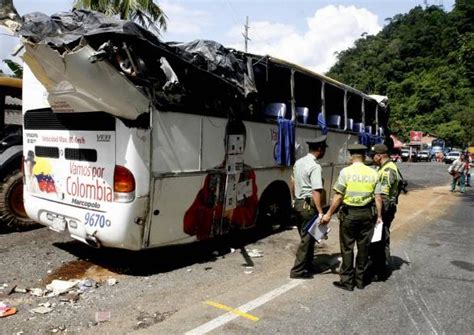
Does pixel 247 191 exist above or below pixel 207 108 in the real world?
below

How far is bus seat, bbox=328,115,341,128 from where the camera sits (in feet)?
27.3

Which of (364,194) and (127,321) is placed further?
(364,194)

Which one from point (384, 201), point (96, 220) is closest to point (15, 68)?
point (96, 220)

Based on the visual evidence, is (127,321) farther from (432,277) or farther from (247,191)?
(432,277)

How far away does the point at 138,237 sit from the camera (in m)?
4.60

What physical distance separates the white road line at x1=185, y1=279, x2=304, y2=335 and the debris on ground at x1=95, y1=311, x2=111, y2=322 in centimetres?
80

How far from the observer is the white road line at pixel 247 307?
142 inches

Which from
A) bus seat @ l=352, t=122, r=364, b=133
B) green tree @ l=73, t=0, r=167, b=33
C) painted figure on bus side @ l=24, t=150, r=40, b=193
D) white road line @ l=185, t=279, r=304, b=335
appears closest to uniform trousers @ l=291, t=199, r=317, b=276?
white road line @ l=185, t=279, r=304, b=335

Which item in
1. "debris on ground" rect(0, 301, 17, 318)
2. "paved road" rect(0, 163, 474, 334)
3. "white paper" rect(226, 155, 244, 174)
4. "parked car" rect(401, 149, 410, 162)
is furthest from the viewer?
"parked car" rect(401, 149, 410, 162)

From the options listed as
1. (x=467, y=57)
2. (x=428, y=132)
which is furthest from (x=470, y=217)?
(x=428, y=132)

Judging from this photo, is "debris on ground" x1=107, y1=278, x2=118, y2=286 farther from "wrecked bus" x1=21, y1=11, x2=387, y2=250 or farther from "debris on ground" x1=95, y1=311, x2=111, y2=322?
"debris on ground" x1=95, y1=311, x2=111, y2=322

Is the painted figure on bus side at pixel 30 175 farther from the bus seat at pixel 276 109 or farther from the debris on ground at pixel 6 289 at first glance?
the bus seat at pixel 276 109

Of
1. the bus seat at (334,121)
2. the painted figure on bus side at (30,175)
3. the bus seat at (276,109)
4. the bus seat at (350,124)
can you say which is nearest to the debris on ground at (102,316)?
the painted figure on bus side at (30,175)

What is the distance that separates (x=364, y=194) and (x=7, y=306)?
3.73 metres
